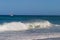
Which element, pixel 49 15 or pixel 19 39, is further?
pixel 49 15

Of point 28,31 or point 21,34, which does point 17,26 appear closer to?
point 28,31

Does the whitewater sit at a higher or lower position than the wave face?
lower

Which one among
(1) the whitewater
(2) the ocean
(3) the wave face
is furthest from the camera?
(3) the wave face

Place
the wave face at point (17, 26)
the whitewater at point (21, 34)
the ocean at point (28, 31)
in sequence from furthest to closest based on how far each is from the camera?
1. the wave face at point (17, 26)
2. the ocean at point (28, 31)
3. the whitewater at point (21, 34)

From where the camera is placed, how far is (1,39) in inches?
523

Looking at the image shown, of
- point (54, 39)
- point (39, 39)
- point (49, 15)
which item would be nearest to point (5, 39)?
point (39, 39)

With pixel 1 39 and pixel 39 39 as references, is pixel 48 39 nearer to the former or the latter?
pixel 39 39

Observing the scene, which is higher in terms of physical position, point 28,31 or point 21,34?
point 28,31

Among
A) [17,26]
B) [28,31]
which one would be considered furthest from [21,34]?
[17,26]

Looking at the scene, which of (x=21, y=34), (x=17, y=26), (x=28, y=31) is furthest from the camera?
(x=17, y=26)

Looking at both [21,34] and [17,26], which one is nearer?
[21,34]

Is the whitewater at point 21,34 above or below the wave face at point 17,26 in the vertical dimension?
below

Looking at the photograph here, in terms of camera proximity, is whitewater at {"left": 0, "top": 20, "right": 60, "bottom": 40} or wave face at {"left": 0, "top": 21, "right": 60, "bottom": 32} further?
wave face at {"left": 0, "top": 21, "right": 60, "bottom": 32}

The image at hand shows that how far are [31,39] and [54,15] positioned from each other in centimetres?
3473
